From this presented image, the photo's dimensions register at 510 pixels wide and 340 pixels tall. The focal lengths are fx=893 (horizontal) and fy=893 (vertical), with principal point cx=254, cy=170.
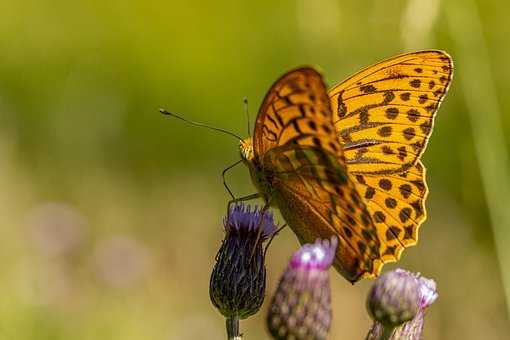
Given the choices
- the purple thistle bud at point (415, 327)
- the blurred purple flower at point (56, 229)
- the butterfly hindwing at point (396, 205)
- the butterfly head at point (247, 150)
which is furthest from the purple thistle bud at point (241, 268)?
the blurred purple flower at point (56, 229)

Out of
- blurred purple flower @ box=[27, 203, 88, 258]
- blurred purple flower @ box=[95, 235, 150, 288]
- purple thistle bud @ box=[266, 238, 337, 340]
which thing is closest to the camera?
purple thistle bud @ box=[266, 238, 337, 340]

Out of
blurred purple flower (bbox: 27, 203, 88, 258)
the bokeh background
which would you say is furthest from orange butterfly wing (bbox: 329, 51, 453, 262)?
blurred purple flower (bbox: 27, 203, 88, 258)

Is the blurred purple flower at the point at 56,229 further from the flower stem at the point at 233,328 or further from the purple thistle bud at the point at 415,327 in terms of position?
the purple thistle bud at the point at 415,327

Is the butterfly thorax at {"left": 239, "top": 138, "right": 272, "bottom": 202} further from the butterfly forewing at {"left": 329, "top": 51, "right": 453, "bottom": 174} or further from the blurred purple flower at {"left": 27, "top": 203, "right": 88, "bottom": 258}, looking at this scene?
the blurred purple flower at {"left": 27, "top": 203, "right": 88, "bottom": 258}

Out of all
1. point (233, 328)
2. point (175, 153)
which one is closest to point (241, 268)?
point (233, 328)

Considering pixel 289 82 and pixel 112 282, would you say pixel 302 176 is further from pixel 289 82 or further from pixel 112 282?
pixel 112 282

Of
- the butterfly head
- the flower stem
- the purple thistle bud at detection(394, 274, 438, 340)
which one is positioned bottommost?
the purple thistle bud at detection(394, 274, 438, 340)

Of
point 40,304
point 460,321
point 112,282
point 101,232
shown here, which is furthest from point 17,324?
point 460,321

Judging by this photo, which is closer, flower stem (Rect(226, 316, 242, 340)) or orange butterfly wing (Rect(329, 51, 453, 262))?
flower stem (Rect(226, 316, 242, 340))
